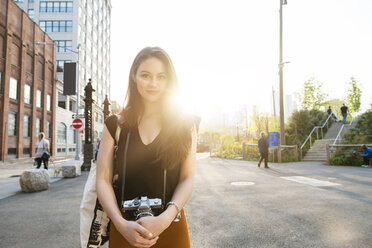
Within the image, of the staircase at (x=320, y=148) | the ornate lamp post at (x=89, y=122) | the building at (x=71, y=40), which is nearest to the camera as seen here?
the ornate lamp post at (x=89, y=122)

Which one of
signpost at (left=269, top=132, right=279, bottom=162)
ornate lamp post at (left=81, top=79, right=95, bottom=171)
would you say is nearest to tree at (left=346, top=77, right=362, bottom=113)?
signpost at (left=269, top=132, right=279, bottom=162)

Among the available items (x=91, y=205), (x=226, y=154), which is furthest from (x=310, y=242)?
(x=226, y=154)

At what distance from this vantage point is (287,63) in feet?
58.5

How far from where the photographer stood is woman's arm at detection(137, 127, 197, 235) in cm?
121

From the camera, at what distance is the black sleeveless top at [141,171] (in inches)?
57.5

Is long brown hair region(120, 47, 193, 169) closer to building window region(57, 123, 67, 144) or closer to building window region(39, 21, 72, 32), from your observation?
building window region(57, 123, 67, 144)

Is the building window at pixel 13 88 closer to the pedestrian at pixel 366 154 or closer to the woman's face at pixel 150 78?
the woman's face at pixel 150 78

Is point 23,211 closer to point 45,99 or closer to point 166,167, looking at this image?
point 166,167

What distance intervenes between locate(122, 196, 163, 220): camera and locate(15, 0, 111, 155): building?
31.7 m

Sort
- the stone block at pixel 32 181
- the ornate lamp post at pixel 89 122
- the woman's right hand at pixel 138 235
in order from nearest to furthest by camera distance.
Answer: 1. the woman's right hand at pixel 138 235
2. the stone block at pixel 32 181
3. the ornate lamp post at pixel 89 122

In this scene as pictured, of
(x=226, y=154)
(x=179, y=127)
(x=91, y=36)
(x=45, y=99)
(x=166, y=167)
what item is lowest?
(x=226, y=154)

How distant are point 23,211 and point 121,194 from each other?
202 inches

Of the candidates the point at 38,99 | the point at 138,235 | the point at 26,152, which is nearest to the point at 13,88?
the point at 38,99

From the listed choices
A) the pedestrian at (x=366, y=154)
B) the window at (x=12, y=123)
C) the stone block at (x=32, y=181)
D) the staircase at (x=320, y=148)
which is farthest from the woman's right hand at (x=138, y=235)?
the window at (x=12, y=123)
